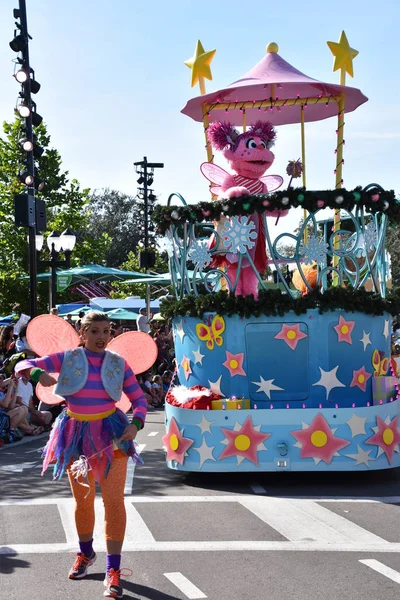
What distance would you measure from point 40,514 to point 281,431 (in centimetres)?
258

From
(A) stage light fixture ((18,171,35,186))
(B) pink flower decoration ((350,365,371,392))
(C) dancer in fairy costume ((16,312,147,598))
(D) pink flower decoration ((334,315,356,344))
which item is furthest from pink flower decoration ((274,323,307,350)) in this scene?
(A) stage light fixture ((18,171,35,186))

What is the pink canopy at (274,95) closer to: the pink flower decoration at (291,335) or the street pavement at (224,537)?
the pink flower decoration at (291,335)

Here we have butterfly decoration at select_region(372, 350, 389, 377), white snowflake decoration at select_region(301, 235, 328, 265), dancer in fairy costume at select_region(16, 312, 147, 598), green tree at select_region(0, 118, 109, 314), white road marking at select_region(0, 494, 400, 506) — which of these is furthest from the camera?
green tree at select_region(0, 118, 109, 314)

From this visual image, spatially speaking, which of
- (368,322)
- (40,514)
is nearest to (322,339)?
(368,322)

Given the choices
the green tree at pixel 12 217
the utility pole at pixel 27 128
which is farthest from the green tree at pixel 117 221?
the utility pole at pixel 27 128

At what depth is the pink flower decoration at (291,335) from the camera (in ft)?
30.1

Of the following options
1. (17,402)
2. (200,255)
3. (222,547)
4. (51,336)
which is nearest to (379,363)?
(200,255)

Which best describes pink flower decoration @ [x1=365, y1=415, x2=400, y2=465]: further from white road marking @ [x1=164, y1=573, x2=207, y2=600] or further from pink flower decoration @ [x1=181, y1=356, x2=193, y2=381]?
white road marking @ [x1=164, y1=573, x2=207, y2=600]

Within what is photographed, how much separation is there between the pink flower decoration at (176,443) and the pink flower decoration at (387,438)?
6.17 ft

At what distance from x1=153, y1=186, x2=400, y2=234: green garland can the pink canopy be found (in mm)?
1996

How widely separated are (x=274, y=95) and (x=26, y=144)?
16.8ft

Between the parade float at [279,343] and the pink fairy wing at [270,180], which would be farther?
the pink fairy wing at [270,180]

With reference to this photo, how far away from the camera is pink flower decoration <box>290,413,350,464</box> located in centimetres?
869

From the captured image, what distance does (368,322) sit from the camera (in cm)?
942
